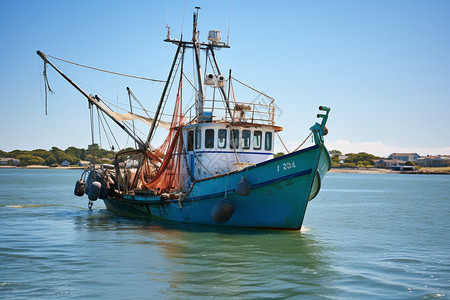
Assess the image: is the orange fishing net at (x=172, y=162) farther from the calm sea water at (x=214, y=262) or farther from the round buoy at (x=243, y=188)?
the round buoy at (x=243, y=188)

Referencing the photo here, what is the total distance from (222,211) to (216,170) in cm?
232

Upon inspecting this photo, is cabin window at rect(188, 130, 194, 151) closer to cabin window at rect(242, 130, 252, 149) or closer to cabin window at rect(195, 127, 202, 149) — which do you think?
cabin window at rect(195, 127, 202, 149)

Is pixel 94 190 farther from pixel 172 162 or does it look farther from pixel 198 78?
pixel 198 78

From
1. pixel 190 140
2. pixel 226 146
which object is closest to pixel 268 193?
pixel 226 146

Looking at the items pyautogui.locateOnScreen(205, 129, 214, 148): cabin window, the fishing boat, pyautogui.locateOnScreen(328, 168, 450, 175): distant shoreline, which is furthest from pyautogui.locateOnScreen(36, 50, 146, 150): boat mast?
pyautogui.locateOnScreen(328, 168, 450, 175): distant shoreline

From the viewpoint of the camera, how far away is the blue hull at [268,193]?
1381 cm

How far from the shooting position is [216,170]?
16.1 meters

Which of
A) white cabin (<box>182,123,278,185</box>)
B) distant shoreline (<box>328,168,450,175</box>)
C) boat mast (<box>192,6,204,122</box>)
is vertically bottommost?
distant shoreline (<box>328,168,450,175</box>)

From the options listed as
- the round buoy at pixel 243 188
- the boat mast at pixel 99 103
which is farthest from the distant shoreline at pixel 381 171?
the round buoy at pixel 243 188

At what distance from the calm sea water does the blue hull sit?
417 millimetres

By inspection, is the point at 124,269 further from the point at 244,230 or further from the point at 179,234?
the point at 244,230

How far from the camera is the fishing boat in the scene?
13977 millimetres

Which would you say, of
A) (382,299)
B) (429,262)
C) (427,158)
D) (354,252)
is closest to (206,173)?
(354,252)

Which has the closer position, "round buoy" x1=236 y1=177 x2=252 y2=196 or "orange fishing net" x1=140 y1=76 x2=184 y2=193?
"round buoy" x1=236 y1=177 x2=252 y2=196
